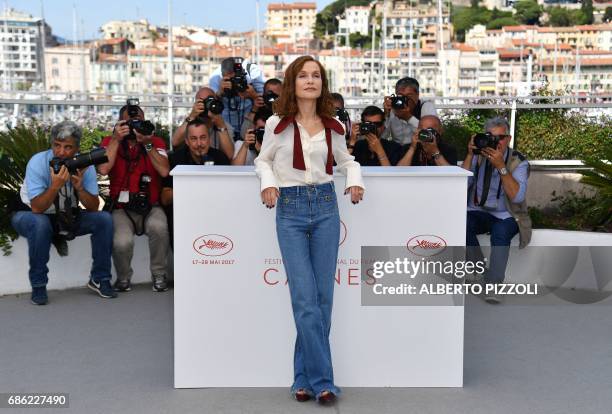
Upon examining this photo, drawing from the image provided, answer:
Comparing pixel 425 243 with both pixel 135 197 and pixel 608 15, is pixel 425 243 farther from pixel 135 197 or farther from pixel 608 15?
pixel 608 15

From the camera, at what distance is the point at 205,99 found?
6.98 meters

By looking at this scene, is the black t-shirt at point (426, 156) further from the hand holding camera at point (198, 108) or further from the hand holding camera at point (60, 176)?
the hand holding camera at point (60, 176)

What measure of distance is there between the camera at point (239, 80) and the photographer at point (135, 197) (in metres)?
1.01

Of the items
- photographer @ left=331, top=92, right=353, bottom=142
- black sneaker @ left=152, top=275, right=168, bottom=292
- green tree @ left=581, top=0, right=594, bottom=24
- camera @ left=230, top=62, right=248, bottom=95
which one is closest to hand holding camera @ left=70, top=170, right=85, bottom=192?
black sneaker @ left=152, top=275, right=168, bottom=292

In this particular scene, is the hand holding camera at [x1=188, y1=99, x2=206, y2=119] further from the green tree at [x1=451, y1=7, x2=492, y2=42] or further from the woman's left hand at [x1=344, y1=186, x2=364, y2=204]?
the green tree at [x1=451, y1=7, x2=492, y2=42]

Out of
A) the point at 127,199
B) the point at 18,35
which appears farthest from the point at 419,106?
the point at 18,35

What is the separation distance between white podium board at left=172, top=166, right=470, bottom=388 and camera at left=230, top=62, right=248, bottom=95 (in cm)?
314

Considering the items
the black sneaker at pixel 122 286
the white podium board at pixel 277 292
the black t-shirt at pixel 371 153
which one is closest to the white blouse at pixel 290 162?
the white podium board at pixel 277 292

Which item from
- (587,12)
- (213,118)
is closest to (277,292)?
(213,118)

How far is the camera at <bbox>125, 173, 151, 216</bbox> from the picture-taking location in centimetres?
678

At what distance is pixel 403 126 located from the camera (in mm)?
7547

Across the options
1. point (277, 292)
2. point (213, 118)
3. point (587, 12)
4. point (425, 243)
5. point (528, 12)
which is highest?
point (587, 12)

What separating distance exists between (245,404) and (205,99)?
3.23 metres

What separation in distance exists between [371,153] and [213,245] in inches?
111
